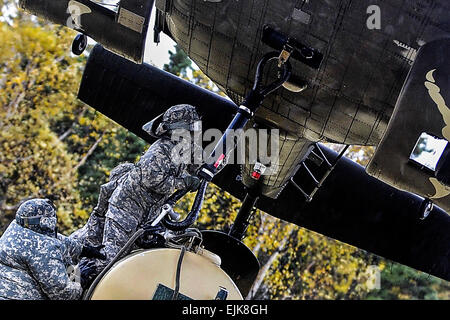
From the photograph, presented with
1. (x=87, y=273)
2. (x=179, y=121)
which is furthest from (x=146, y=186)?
(x=87, y=273)

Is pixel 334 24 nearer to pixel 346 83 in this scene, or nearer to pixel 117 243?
pixel 346 83

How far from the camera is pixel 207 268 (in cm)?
294

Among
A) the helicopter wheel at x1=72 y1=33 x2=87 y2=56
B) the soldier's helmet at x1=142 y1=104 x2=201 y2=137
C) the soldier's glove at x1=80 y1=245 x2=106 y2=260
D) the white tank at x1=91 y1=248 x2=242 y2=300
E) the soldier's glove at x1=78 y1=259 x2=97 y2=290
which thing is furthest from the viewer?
the helicopter wheel at x1=72 y1=33 x2=87 y2=56

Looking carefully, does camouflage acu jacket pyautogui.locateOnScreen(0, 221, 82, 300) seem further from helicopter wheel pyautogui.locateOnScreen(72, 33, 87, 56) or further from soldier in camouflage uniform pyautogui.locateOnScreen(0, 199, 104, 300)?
helicopter wheel pyautogui.locateOnScreen(72, 33, 87, 56)

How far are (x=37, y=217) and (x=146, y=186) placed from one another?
967 millimetres

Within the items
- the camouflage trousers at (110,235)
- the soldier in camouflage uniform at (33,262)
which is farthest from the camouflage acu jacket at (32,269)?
the camouflage trousers at (110,235)

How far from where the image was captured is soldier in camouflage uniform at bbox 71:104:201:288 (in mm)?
3570

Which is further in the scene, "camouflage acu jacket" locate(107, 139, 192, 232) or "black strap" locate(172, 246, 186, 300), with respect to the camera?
"camouflage acu jacket" locate(107, 139, 192, 232)

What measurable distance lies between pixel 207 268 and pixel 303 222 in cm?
333

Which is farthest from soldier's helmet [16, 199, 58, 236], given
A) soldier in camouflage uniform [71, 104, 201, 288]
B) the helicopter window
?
the helicopter window

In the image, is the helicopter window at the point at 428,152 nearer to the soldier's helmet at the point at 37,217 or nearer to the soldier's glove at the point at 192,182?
the soldier's glove at the point at 192,182

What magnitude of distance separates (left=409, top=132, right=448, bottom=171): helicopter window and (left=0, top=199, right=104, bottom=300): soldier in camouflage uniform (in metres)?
2.27

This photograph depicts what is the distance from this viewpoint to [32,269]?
8.91 ft

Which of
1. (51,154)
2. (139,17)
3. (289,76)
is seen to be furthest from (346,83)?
(51,154)
